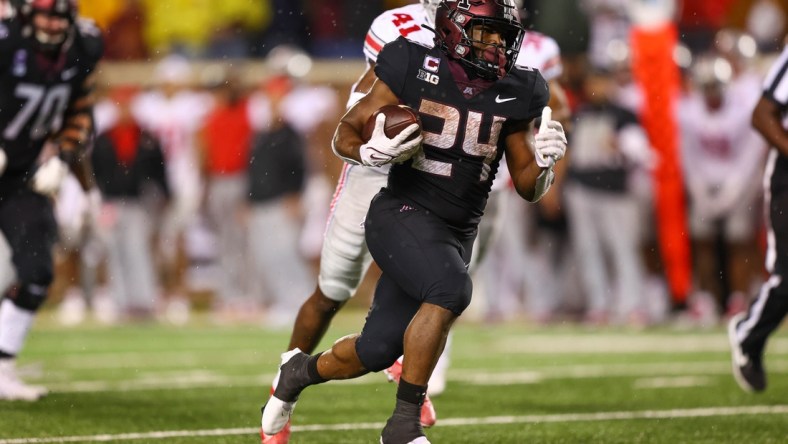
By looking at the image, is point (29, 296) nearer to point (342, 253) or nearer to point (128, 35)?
point (342, 253)

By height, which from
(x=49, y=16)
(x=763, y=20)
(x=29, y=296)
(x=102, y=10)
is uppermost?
(x=49, y=16)

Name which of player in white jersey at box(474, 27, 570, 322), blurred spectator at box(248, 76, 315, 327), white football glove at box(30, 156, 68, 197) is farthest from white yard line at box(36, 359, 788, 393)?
blurred spectator at box(248, 76, 315, 327)

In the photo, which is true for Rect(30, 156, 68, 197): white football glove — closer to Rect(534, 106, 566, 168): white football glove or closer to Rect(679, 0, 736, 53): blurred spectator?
Rect(534, 106, 566, 168): white football glove

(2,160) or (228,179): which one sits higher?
(2,160)

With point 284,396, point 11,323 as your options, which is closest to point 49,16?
point 11,323

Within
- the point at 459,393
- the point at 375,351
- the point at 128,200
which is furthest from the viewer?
the point at 128,200

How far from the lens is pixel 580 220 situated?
37.9 feet

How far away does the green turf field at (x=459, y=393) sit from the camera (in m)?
5.36

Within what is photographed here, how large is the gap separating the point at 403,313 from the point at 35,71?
2597 mm

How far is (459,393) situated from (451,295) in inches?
102

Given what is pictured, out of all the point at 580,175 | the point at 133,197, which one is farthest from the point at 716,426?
the point at 133,197

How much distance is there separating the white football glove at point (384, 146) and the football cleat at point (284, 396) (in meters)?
0.78

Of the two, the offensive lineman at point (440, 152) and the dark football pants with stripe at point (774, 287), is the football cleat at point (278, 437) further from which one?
the dark football pants with stripe at point (774, 287)

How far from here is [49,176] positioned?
20.8ft
